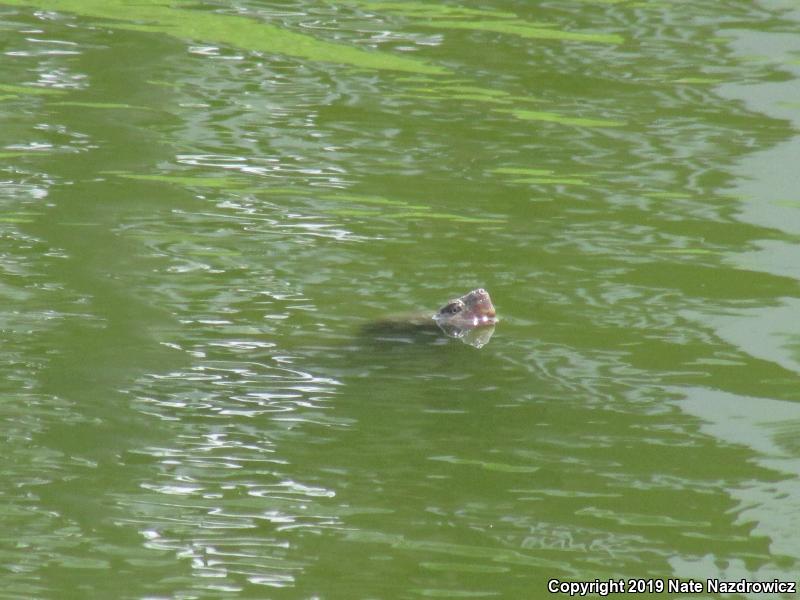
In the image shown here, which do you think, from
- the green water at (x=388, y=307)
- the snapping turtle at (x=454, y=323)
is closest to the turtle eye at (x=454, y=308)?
the snapping turtle at (x=454, y=323)

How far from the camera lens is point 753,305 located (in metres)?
6.67

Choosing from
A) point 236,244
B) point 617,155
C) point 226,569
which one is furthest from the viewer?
point 617,155

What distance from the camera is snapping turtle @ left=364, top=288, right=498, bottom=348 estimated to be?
615 centimetres

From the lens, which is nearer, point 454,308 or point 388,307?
point 454,308

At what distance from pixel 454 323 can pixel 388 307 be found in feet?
1.35

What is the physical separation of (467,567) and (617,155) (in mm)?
5255

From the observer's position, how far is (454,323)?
6.24 meters

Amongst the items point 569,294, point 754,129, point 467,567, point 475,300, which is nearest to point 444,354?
point 475,300

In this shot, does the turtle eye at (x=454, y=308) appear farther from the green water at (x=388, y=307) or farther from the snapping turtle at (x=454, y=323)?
the green water at (x=388, y=307)

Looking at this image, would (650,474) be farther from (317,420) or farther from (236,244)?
(236,244)

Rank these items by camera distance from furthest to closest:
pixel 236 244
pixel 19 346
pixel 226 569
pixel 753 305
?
1. pixel 236 244
2. pixel 753 305
3. pixel 19 346
4. pixel 226 569

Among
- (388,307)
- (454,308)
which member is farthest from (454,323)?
(388,307)

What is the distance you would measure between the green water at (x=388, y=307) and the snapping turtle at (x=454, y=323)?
90 millimetres

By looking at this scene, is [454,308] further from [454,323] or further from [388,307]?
[388,307]
